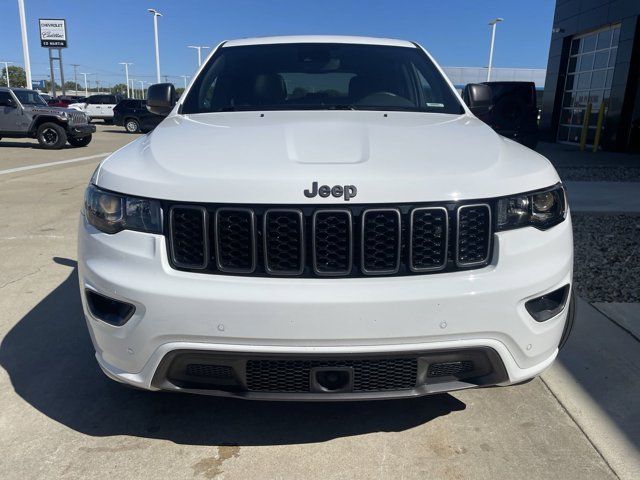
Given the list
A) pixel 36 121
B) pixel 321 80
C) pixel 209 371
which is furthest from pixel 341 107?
pixel 36 121

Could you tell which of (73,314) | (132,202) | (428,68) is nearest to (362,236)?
(132,202)

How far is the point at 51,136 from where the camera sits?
52.4 ft

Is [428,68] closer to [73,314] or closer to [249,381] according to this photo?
[249,381]

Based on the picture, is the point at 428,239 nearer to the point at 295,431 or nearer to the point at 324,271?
the point at 324,271

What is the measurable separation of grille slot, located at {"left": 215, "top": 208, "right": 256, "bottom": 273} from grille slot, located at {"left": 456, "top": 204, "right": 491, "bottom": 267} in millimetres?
750

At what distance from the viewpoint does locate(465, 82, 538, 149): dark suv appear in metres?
13.8

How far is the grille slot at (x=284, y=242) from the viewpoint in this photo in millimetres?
1874

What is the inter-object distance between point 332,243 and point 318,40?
2268 mm

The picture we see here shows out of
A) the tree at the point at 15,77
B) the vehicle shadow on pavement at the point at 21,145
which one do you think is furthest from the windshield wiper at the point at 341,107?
the tree at the point at 15,77

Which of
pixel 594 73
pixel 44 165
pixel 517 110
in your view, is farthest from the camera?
pixel 594 73

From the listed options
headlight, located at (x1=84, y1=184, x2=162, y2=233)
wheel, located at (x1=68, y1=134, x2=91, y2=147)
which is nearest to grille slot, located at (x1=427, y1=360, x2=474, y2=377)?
headlight, located at (x1=84, y1=184, x2=162, y2=233)

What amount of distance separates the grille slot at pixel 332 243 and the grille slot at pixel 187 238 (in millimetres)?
409

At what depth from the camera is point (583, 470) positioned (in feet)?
7.02

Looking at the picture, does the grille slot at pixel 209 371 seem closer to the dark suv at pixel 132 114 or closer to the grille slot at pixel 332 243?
the grille slot at pixel 332 243
